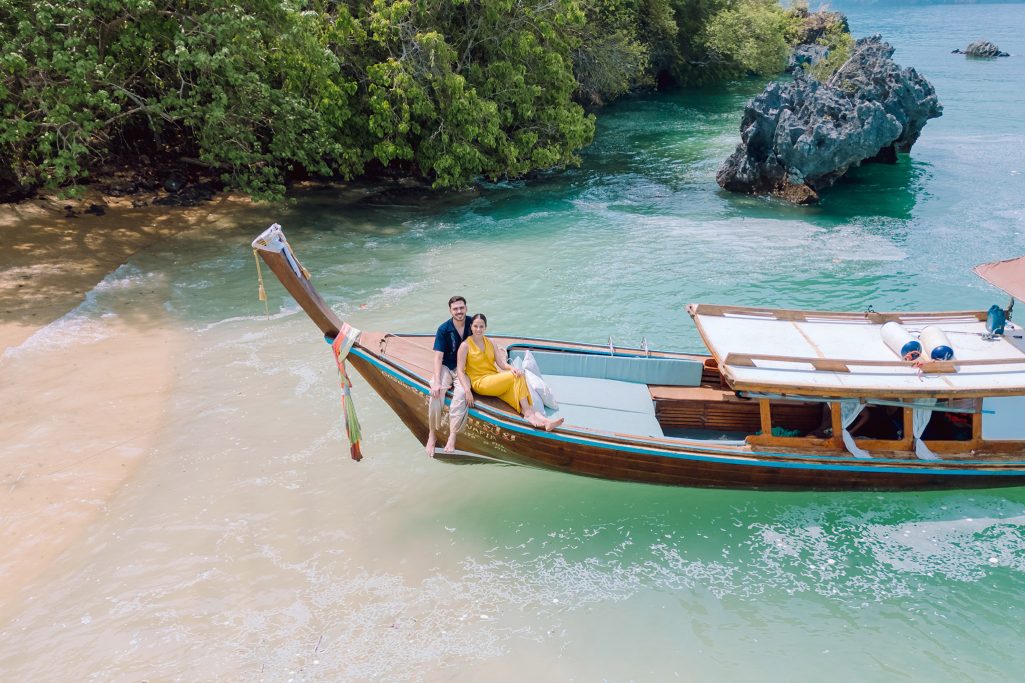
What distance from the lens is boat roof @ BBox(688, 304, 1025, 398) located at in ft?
25.2

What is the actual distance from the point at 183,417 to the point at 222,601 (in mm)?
3644

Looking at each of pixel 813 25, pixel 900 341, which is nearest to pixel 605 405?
pixel 900 341

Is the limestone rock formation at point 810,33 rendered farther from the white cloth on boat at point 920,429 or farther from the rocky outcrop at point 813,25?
the white cloth on boat at point 920,429

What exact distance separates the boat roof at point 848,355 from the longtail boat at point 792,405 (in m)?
0.02

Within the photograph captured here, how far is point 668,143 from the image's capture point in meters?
26.4

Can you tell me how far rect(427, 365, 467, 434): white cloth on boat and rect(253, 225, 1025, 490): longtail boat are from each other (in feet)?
0.38

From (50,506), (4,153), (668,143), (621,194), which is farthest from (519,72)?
(50,506)

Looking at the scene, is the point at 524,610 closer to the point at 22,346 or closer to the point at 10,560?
the point at 10,560

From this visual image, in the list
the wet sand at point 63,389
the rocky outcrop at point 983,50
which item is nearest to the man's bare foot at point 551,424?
the wet sand at point 63,389

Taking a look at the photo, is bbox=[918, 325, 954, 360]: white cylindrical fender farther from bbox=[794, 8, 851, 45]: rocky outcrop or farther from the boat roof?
bbox=[794, 8, 851, 45]: rocky outcrop

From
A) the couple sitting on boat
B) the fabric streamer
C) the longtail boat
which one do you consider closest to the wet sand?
the fabric streamer

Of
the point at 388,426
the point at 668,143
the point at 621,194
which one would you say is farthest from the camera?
the point at 668,143

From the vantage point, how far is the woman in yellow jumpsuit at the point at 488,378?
8.09 m

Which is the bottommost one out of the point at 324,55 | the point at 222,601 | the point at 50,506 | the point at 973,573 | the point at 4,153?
the point at 973,573
